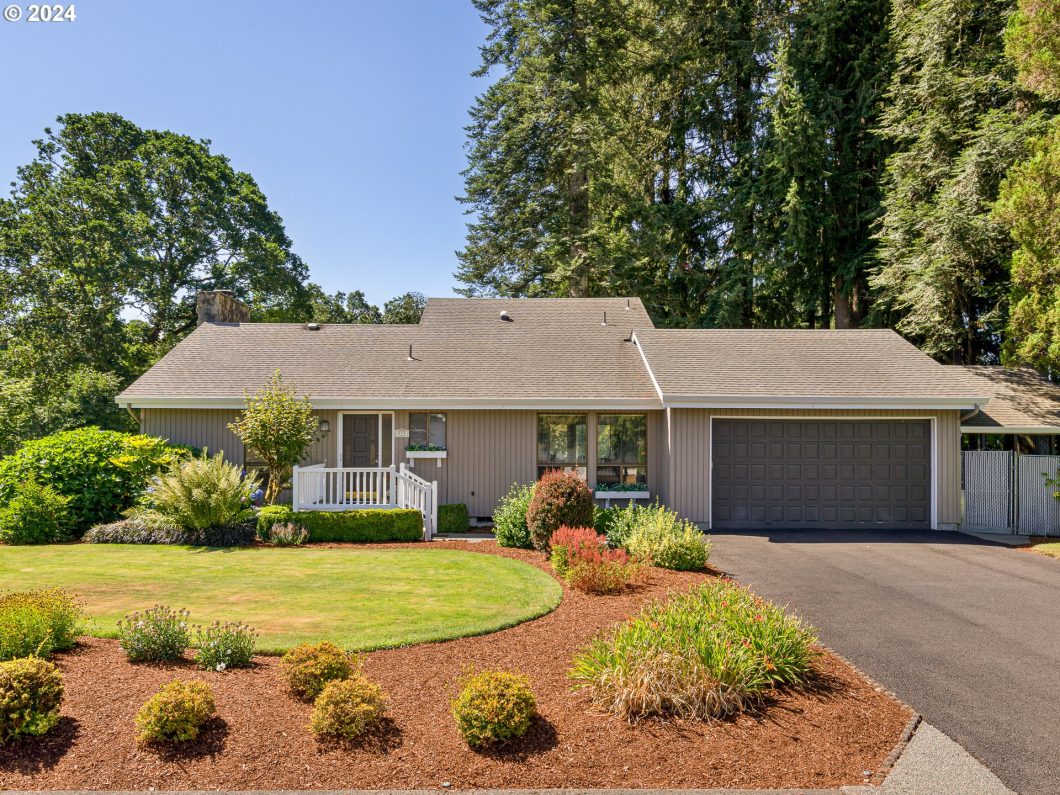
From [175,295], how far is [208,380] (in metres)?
17.1

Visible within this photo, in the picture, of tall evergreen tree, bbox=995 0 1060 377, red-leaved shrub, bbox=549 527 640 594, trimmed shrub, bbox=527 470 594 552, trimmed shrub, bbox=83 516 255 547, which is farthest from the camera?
tall evergreen tree, bbox=995 0 1060 377

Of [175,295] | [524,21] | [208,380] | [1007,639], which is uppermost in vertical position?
[524,21]

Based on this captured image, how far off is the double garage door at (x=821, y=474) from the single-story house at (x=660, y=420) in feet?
0.09

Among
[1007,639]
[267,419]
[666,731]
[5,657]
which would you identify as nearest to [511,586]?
[666,731]

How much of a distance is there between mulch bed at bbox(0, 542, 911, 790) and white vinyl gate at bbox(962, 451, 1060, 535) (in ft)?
34.1

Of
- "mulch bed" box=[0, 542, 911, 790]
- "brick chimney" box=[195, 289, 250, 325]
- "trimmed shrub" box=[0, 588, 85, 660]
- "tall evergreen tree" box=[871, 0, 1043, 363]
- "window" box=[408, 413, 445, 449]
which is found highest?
"tall evergreen tree" box=[871, 0, 1043, 363]

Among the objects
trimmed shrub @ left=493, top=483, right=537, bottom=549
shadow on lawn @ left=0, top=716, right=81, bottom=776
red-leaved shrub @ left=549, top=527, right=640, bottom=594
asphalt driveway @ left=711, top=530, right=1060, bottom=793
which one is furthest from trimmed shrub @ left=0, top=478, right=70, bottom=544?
asphalt driveway @ left=711, top=530, right=1060, bottom=793

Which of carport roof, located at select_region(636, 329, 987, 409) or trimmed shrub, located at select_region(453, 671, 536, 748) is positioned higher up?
carport roof, located at select_region(636, 329, 987, 409)

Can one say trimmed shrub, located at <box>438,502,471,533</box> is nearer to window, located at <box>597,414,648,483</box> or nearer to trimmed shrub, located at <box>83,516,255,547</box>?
window, located at <box>597,414,648,483</box>

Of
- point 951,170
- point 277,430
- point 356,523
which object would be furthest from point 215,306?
point 951,170

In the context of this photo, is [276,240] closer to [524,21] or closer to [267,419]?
[524,21]

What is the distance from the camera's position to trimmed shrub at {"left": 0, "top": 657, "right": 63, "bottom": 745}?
12.6 ft

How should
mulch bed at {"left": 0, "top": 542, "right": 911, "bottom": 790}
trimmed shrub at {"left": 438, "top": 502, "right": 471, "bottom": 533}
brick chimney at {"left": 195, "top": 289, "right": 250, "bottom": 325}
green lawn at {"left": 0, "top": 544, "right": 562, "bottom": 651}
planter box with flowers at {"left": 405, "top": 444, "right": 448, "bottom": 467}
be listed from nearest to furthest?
mulch bed at {"left": 0, "top": 542, "right": 911, "bottom": 790}
green lawn at {"left": 0, "top": 544, "right": 562, "bottom": 651}
trimmed shrub at {"left": 438, "top": 502, "right": 471, "bottom": 533}
planter box with flowers at {"left": 405, "top": 444, "right": 448, "bottom": 467}
brick chimney at {"left": 195, "top": 289, "right": 250, "bottom": 325}

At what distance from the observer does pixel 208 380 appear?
13648 mm
